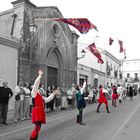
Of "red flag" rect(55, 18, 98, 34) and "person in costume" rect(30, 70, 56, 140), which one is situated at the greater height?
"red flag" rect(55, 18, 98, 34)

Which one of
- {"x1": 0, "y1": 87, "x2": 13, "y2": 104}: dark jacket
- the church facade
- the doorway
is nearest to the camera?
{"x1": 0, "y1": 87, "x2": 13, "y2": 104}: dark jacket

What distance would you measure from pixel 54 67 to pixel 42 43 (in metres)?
3.17

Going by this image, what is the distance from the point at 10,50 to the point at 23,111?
5857 mm

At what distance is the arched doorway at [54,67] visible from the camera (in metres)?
23.5

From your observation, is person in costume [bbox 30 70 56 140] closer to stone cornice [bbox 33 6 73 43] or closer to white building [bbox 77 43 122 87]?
stone cornice [bbox 33 6 73 43]

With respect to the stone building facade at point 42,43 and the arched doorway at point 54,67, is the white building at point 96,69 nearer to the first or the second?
the stone building facade at point 42,43

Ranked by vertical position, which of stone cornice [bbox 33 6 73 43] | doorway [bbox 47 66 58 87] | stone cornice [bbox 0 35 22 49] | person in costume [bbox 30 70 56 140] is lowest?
person in costume [bbox 30 70 56 140]

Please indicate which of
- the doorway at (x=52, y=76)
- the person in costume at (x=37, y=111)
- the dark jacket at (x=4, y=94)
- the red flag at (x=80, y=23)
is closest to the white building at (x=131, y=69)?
the doorway at (x=52, y=76)

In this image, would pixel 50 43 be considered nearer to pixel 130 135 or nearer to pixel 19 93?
pixel 19 93

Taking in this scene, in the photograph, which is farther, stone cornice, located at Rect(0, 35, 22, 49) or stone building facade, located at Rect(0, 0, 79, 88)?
stone building facade, located at Rect(0, 0, 79, 88)

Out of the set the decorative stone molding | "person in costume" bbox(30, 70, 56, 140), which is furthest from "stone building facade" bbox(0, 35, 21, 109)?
"person in costume" bbox(30, 70, 56, 140)

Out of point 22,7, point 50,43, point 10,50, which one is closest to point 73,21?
point 10,50

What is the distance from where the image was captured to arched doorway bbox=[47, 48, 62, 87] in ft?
77.2

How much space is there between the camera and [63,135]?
839 cm
